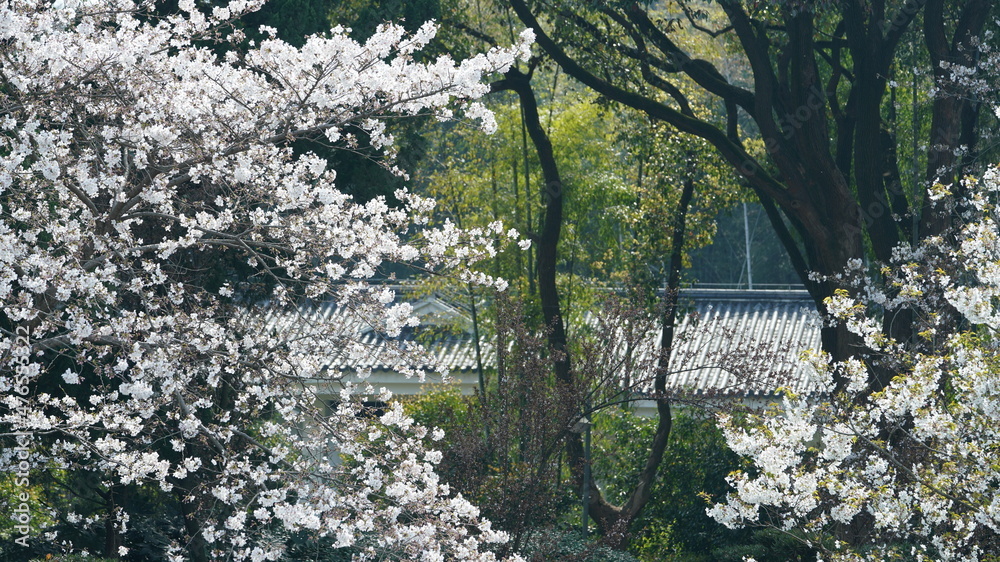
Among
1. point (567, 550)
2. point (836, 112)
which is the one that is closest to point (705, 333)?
point (836, 112)

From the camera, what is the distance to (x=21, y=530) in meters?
6.07

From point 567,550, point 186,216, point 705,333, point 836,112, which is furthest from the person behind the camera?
point 705,333

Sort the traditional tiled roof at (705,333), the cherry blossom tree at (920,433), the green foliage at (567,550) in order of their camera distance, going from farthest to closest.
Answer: the traditional tiled roof at (705,333) < the green foliage at (567,550) < the cherry blossom tree at (920,433)

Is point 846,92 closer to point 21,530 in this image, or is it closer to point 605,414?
point 605,414

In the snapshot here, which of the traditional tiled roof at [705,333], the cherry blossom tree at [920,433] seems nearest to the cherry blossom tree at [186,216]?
the cherry blossom tree at [920,433]

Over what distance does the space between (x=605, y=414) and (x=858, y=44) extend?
4.49 m

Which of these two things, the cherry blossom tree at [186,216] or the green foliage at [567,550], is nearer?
the cherry blossom tree at [186,216]

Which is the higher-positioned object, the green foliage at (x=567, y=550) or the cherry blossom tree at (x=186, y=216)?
the cherry blossom tree at (x=186, y=216)

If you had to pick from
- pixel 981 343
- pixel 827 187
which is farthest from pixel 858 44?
pixel 981 343

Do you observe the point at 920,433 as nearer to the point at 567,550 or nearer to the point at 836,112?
the point at 567,550

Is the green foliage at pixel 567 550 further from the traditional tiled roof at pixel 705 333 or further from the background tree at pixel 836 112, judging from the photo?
the background tree at pixel 836 112

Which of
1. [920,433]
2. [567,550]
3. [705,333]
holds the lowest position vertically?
[567,550]

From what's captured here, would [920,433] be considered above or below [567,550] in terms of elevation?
above

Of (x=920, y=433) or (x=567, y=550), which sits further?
(x=567, y=550)
